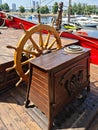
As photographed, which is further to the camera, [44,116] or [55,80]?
[44,116]

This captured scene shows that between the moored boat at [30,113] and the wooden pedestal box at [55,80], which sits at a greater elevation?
the wooden pedestal box at [55,80]

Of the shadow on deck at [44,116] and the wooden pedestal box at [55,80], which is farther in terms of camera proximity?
the shadow on deck at [44,116]

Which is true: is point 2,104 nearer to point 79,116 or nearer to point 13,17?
point 79,116

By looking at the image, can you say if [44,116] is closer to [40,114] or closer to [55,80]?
[40,114]

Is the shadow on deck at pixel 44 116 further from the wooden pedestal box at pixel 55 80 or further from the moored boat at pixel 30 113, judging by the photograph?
the wooden pedestal box at pixel 55 80

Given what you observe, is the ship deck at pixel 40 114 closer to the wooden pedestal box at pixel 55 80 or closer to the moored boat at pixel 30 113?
the moored boat at pixel 30 113

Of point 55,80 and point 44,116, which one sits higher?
point 55,80

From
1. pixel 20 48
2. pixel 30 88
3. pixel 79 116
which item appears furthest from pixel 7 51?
pixel 79 116

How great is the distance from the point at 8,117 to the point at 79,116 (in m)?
0.77

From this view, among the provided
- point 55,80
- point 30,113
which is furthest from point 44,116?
point 55,80

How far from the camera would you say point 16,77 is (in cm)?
269

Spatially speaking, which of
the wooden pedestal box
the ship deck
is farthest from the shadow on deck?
the wooden pedestal box

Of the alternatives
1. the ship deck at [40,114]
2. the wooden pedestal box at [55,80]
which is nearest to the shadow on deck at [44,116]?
the ship deck at [40,114]

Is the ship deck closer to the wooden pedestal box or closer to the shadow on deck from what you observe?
the shadow on deck
